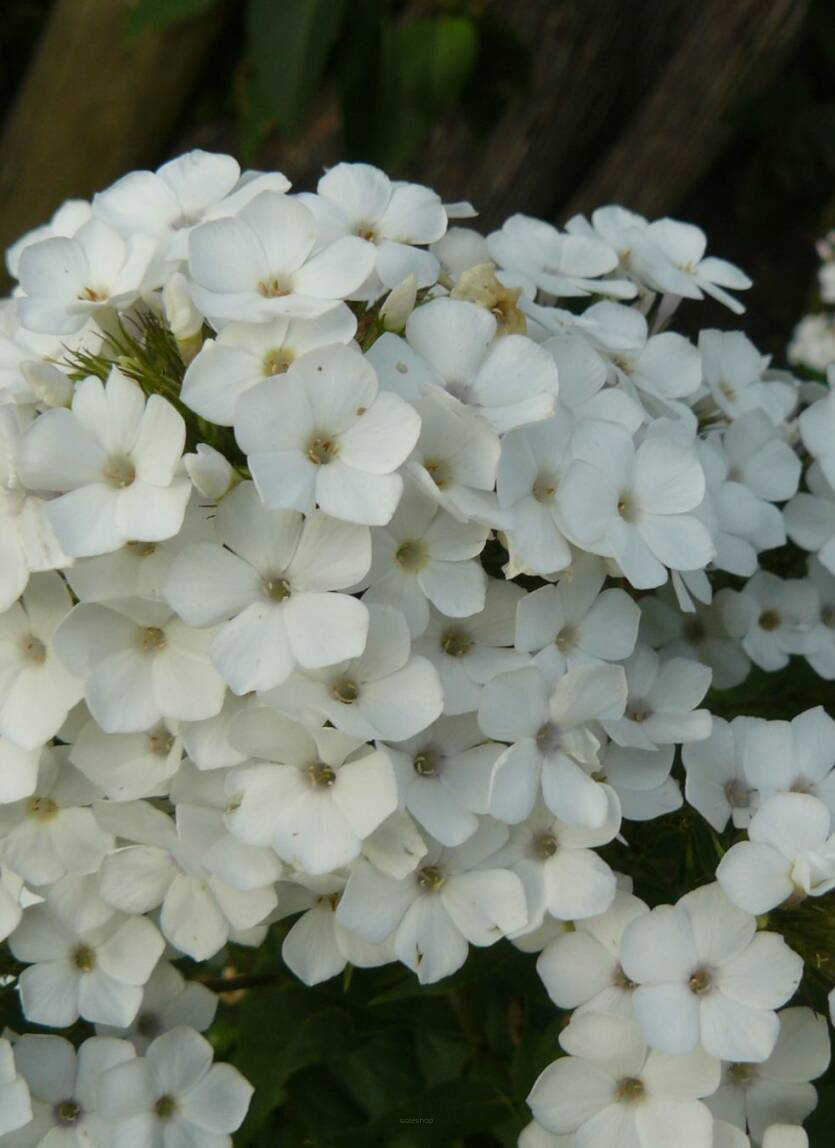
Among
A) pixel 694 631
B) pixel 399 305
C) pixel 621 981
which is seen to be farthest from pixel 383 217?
pixel 621 981

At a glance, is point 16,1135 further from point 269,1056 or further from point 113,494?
point 113,494

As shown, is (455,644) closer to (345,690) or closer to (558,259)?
(345,690)

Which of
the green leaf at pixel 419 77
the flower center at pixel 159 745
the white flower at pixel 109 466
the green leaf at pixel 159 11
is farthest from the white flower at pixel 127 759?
the green leaf at pixel 419 77

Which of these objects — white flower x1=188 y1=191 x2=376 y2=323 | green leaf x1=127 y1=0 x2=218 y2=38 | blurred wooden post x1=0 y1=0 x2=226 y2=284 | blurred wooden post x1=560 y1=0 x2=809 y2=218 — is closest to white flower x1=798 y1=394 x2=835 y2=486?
white flower x1=188 y1=191 x2=376 y2=323

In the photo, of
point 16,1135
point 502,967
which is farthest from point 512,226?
point 16,1135

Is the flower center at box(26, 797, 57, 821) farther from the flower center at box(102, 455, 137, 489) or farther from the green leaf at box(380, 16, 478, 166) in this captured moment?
the green leaf at box(380, 16, 478, 166)

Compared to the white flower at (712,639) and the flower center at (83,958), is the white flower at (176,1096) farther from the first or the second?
the white flower at (712,639)

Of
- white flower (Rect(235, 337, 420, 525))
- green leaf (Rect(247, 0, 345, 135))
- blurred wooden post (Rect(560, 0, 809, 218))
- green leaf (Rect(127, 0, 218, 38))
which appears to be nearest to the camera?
white flower (Rect(235, 337, 420, 525))
